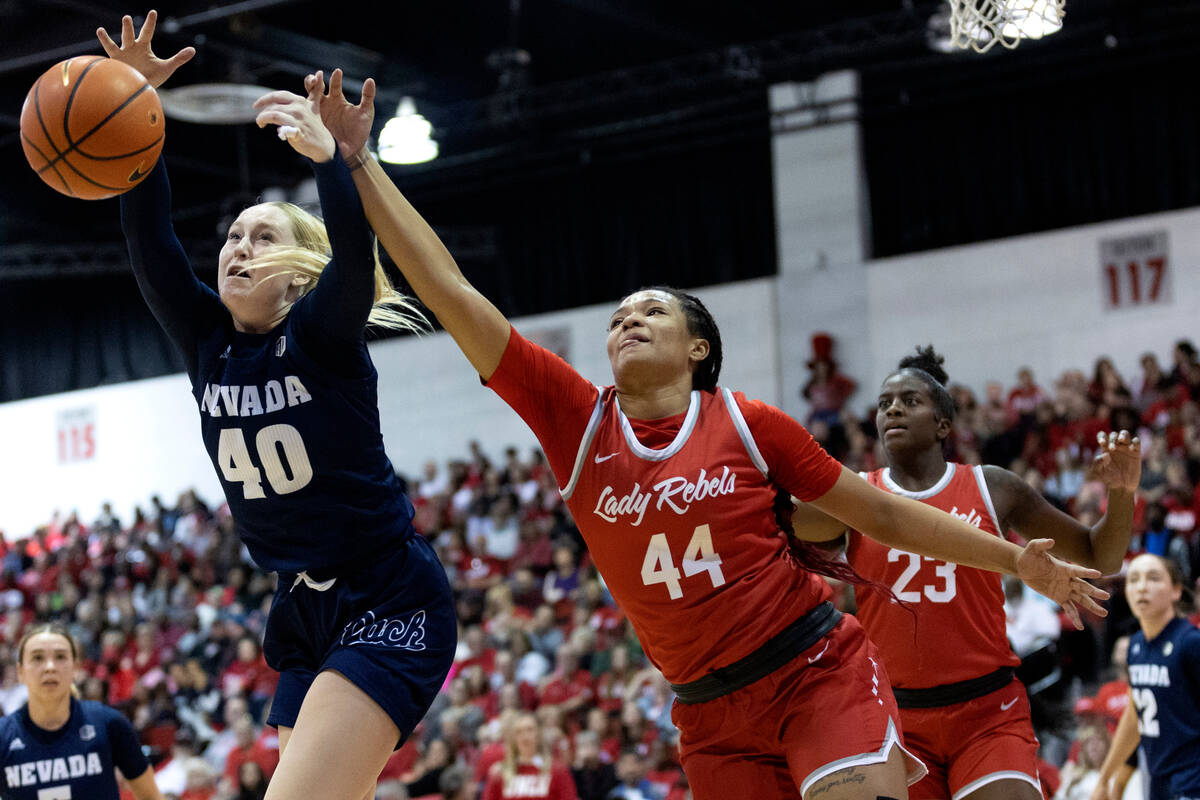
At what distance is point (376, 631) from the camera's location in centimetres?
333

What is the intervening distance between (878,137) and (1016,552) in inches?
561

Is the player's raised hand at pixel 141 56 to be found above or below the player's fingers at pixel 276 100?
above

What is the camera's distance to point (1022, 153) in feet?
53.7

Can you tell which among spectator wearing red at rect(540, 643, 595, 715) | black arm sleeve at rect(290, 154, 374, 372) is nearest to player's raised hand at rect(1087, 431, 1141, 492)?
black arm sleeve at rect(290, 154, 374, 372)

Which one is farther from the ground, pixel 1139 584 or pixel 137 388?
pixel 137 388

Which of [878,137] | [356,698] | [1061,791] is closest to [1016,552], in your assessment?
[356,698]

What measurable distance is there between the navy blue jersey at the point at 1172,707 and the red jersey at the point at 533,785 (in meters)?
3.94

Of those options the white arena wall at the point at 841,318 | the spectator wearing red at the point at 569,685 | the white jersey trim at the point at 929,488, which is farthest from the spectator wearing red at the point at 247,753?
the white jersey trim at the point at 929,488

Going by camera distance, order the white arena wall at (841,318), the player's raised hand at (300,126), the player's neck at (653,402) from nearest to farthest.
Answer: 1. the player's raised hand at (300,126)
2. the player's neck at (653,402)
3. the white arena wall at (841,318)

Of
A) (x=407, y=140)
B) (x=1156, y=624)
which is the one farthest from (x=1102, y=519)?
(x=407, y=140)

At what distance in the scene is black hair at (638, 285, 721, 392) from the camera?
3986 millimetres

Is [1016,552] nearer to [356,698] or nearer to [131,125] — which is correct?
[356,698]

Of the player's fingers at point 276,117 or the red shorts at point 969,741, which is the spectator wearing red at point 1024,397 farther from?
the player's fingers at point 276,117

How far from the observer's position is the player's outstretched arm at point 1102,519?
14.5ft
